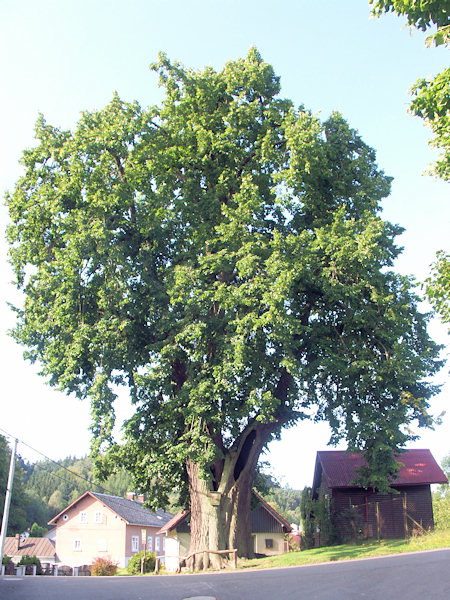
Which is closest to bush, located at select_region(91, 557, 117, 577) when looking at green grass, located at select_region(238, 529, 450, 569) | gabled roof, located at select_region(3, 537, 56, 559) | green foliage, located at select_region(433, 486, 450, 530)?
green grass, located at select_region(238, 529, 450, 569)

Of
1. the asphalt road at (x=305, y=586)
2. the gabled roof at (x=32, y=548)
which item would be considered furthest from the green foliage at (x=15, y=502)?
the asphalt road at (x=305, y=586)

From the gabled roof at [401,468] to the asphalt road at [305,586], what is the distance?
53.0 ft

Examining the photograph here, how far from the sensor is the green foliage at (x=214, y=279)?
17.0 meters

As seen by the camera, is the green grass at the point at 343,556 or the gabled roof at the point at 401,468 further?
the gabled roof at the point at 401,468

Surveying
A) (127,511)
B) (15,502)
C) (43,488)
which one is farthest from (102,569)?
(43,488)

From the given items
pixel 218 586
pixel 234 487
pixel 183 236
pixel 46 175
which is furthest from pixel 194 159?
pixel 218 586

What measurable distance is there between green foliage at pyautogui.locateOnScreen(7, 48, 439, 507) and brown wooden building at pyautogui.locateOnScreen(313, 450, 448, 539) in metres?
10.0

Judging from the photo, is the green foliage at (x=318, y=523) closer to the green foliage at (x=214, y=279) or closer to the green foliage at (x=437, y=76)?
the green foliage at (x=214, y=279)

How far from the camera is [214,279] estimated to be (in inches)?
789

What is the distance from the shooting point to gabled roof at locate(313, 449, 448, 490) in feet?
97.2

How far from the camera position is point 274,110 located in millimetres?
20891

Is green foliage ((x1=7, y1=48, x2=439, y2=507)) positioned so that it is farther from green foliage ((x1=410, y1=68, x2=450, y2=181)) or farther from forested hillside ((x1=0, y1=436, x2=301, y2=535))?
forested hillside ((x1=0, y1=436, x2=301, y2=535))

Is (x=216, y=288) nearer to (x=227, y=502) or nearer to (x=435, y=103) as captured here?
(x=227, y=502)

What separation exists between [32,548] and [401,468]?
45.9 meters
